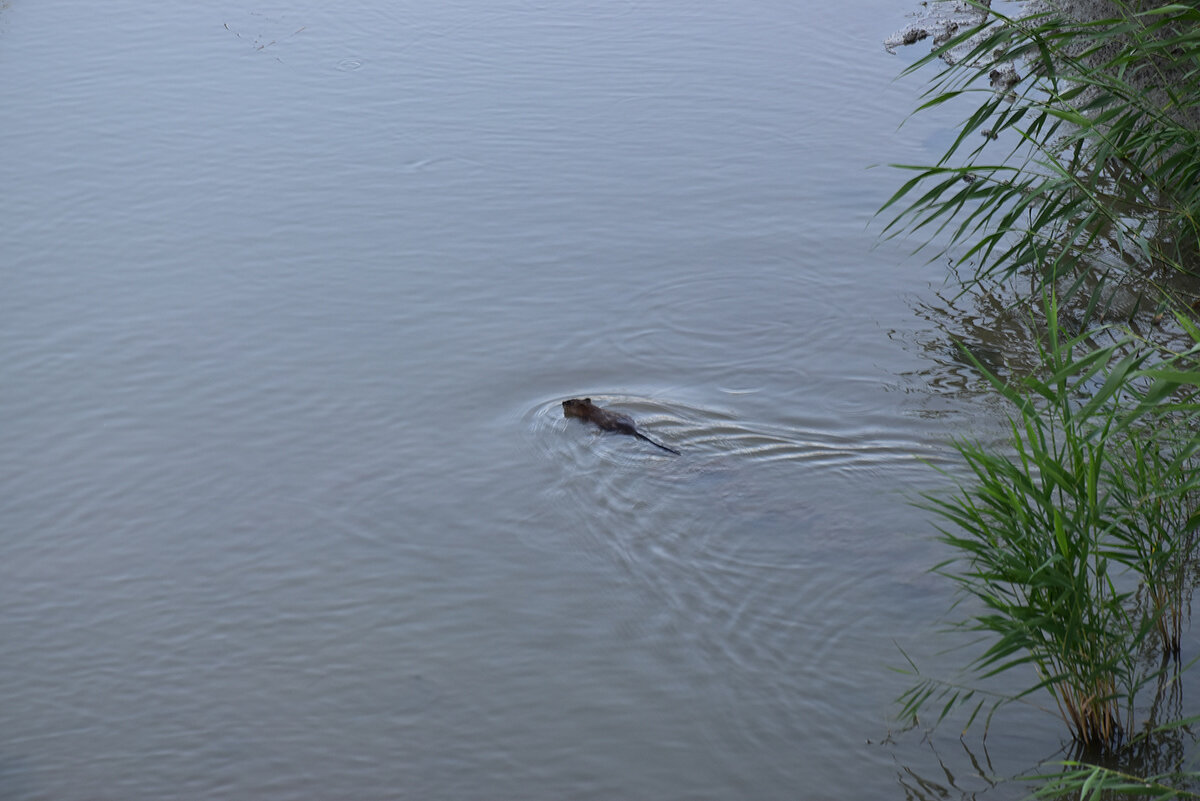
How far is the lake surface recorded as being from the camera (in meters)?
3.83

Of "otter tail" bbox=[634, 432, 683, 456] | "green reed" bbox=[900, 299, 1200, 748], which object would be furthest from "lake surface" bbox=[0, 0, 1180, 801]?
"green reed" bbox=[900, 299, 1200, 748]

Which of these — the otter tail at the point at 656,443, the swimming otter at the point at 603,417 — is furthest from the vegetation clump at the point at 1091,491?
the swimming otter at the point at 603,417

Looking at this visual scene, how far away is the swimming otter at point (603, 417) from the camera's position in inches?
207

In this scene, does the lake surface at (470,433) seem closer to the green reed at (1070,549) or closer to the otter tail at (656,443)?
the otter tail at (656,443)

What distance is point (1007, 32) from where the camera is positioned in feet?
13.6

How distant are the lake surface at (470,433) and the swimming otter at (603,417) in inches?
2.9

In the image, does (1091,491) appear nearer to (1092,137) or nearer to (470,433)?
(1092,137)

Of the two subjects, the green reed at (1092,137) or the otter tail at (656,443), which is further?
the otter tail at (656,443)

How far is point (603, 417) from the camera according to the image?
530 centimetres

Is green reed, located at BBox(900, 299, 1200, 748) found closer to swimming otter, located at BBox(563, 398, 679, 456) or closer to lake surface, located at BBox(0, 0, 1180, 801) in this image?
lake surface, located at BBox(0, 0, 1180, 801)

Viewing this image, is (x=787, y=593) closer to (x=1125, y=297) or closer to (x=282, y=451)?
(x=282, y=451)

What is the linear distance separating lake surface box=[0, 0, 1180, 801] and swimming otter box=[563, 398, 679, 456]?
0.07 m

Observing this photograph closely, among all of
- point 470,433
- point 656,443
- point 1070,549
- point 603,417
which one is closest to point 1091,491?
point 1070,549

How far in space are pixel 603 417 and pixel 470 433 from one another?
653mm
